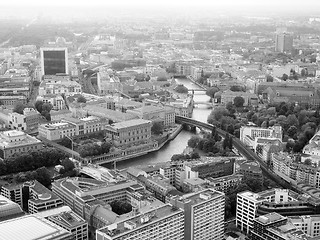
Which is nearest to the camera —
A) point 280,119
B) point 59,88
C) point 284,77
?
point 280,119

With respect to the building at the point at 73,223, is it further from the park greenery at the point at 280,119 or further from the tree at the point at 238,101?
the tree at the point at 238,101

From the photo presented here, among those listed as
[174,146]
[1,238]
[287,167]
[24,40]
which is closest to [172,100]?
[174,146]

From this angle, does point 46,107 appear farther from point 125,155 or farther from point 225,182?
point 225,182

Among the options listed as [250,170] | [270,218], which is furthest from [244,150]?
[270,218]

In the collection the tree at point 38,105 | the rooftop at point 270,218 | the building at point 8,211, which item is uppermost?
the rooftop at point 270,218

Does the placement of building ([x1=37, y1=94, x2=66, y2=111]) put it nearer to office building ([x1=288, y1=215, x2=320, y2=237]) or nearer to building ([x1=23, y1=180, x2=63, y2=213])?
building ([x1=23, y1=180, x2=63, y2=213])

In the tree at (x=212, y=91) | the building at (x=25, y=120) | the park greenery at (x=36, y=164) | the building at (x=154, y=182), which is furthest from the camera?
the tree at (x=212, y=91)

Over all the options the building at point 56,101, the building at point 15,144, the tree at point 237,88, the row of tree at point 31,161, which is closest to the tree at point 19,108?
the building at point 56,101
